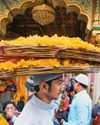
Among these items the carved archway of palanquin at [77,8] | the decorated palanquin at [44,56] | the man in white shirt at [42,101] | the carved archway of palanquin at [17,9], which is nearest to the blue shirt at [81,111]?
the carved archway of palanquin at [77,8]

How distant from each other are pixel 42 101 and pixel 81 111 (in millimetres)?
2615

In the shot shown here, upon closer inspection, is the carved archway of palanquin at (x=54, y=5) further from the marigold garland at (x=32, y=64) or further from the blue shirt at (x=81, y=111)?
the marigold garland at (x=32, y=64)

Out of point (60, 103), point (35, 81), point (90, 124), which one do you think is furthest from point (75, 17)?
point (35, 81)

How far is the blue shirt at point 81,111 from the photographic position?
528 cm

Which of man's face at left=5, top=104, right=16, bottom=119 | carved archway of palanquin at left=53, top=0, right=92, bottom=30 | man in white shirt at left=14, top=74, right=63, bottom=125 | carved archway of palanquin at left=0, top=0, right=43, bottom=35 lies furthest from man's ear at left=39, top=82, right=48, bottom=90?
carved archway of palanquin at left=0, top=0, right=43, bottom=35

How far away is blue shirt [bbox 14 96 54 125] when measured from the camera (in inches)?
103

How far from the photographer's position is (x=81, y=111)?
17.3 feet

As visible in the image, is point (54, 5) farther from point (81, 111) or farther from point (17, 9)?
point (81, 111)

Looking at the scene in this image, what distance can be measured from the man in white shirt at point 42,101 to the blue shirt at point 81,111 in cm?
258

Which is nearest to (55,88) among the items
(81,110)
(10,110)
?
(81,110)

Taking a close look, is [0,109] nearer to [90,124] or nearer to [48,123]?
[90,124]

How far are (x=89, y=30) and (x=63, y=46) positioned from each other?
4.65m

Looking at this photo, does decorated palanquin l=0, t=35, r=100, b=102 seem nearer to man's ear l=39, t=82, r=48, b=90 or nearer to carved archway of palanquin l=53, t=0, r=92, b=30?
man's ear l=39, t=82, r=48, b=90

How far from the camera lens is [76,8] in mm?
7266
